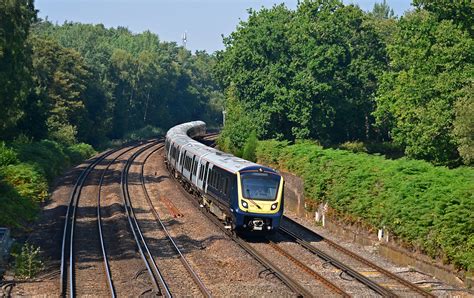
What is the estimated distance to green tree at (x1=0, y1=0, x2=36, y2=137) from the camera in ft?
105

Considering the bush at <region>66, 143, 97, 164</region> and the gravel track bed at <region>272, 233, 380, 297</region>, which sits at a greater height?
the gravel track bed at <region>272, 233, 380, 297</region>

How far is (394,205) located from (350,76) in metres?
26.3

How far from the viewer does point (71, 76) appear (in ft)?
233

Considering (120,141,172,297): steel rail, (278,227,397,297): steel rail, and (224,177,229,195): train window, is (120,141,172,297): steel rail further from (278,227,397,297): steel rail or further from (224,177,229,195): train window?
(278,227,397,297): steel rail

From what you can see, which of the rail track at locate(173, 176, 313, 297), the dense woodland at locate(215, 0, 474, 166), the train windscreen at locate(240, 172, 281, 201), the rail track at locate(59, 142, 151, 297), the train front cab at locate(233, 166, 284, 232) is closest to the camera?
the rail track at locate(173, 176, 313, 297)

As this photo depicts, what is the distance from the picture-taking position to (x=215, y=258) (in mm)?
20797

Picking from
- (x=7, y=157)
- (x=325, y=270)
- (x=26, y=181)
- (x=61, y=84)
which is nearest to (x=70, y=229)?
(x=26, y=181)

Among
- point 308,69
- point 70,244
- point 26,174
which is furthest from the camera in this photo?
point 308,69

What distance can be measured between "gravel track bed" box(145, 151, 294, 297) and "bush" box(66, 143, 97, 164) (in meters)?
25.2

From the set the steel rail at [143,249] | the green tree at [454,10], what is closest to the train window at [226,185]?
the steel rail at [143,249]

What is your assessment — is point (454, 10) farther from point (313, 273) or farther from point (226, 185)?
point (313, 273)

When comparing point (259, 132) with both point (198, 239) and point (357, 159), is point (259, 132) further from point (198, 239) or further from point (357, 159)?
point (198, 239)

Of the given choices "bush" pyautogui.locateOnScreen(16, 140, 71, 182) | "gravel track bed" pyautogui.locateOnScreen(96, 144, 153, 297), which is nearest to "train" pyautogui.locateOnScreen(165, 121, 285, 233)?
"gravel track bed" pyautogui.locateOnScreen(96, 144, 153, 297)

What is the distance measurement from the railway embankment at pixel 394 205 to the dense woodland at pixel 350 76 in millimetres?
7566
